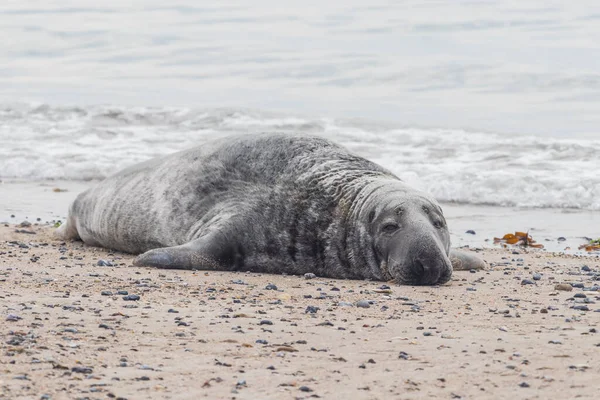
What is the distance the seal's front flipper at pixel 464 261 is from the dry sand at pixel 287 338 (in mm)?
692

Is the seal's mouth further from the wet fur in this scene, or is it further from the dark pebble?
the dark pebble

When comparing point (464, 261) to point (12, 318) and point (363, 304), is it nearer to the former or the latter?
point (363, 304)

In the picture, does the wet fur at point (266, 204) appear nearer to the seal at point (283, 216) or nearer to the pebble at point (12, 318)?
the seal at point (283, 216)

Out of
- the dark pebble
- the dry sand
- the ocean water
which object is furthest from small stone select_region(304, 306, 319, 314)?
the ocean water

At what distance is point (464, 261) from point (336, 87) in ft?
67.5

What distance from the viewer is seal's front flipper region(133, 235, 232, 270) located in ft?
24.5

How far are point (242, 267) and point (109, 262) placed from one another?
1.01m

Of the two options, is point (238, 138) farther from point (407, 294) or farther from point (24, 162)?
point (24, 162)

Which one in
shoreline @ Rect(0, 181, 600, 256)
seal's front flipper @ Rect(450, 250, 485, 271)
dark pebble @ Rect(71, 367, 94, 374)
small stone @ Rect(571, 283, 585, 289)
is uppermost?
dark pebble @ Rect(71, 367, 94, 374)

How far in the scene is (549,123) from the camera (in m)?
21.0

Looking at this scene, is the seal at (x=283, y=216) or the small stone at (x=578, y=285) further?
the seal at (x=283, y=216)

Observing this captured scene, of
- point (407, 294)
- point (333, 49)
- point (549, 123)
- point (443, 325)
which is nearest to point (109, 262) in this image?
point (407, 294)

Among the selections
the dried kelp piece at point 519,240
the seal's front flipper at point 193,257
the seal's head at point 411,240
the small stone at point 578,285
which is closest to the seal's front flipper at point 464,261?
the seal's head at point 411,240

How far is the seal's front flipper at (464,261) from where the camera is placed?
7.70 metres
